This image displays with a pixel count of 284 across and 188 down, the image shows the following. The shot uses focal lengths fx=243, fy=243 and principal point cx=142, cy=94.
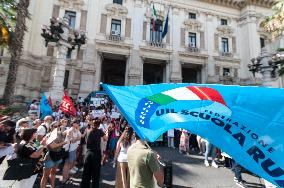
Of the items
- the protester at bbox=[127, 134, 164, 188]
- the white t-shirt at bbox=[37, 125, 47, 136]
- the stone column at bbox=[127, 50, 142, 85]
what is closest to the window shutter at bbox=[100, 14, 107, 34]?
the stone column at bbox=[127, 50, 142, 85]

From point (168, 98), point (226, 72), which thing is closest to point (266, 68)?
point (226, 72)

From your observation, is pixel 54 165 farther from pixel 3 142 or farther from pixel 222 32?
pixel 222 32

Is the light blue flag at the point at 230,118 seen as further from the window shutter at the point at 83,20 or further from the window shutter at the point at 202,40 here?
the window shutter at the point at 202,40

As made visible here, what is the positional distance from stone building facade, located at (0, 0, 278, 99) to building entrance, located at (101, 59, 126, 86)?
12 centimetres

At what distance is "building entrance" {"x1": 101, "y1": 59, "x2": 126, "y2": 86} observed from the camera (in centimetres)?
2878

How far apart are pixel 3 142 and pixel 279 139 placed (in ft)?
15.8

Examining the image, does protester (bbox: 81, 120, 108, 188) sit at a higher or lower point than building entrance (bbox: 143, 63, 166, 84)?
lower

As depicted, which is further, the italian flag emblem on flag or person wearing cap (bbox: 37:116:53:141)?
person wearing cap (bbox: 37:116:53:141)

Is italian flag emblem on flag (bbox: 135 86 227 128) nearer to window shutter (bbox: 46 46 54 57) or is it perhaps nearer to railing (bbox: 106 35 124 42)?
window shutter (bbox: 46 46 54 57)

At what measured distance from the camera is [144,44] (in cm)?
2572

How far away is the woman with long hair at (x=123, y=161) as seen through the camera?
485cm

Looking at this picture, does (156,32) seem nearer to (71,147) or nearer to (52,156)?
(71,147)

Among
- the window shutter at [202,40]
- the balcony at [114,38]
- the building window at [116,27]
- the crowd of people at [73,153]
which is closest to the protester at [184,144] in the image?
the crowd of people at [73,153]

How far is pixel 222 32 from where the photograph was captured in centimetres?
2905
